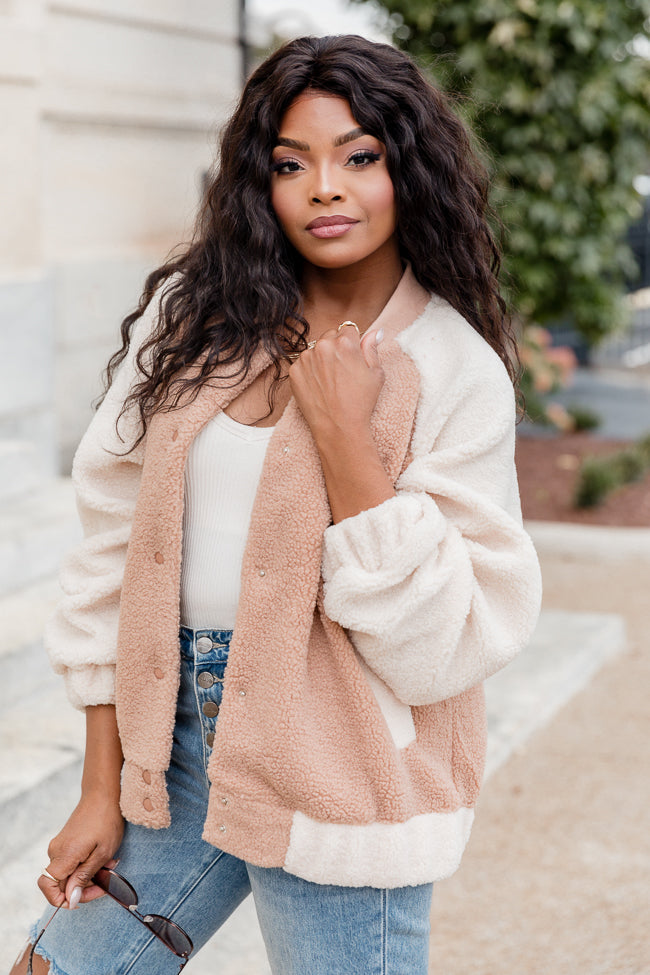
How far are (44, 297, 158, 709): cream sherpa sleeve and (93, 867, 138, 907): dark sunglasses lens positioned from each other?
25cm

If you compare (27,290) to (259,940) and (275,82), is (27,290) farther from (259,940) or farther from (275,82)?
(275,82)

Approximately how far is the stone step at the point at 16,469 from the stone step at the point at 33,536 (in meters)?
0.03

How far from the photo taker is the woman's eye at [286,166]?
5.22 ft

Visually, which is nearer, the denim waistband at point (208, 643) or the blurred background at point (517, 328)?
the denim waistband at point (208, 643)

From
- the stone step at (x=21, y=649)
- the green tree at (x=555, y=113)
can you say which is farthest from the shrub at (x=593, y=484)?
the stone step at (x=21, y=649)

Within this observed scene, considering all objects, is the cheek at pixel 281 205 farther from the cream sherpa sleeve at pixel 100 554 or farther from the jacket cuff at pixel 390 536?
the jacket cuff at pixel 390 536

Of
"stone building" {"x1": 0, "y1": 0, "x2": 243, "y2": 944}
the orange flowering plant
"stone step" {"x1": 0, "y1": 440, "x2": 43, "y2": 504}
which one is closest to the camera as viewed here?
"stone building" {"x1": 0, "y1": 0, "x2": 243, "y2": 944}

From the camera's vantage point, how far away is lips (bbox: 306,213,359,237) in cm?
155

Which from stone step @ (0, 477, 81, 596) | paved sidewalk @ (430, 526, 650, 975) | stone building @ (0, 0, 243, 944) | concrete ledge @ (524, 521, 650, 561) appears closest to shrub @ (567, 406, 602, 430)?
concrete ledge @ (524, 521, 650, 561)

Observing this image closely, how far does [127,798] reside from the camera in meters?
1.67

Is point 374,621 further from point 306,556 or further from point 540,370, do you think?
point 540,370

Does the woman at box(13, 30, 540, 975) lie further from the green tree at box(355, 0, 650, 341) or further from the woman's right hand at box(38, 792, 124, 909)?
the green tree at box(355, 0, 650, 341)

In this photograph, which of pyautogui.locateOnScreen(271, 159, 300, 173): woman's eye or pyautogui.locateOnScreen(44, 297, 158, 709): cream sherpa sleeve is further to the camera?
pyautogui.locateOnScreen(44, 297, 158, 709): cream sherpa sleeve

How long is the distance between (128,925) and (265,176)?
3.52 ft
